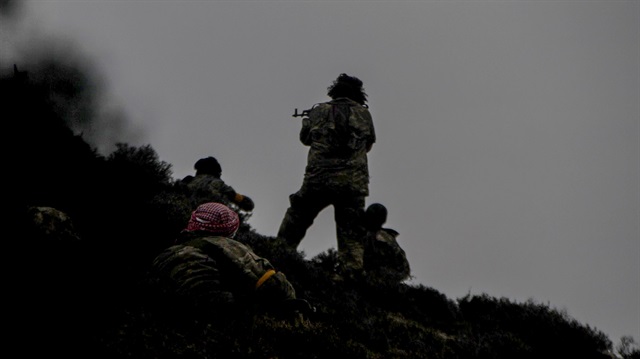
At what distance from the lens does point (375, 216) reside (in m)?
8.98

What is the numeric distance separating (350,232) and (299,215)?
2.96 feet

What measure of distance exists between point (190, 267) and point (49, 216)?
3.27 ft

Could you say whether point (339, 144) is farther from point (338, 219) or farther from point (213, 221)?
point (213, 221)

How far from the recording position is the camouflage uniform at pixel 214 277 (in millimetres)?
3223

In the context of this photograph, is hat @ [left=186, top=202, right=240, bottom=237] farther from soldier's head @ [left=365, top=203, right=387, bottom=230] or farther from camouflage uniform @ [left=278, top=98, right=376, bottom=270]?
soldier's head @ [left=365, top=203, right=387, bottom=230]

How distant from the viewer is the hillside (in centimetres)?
236

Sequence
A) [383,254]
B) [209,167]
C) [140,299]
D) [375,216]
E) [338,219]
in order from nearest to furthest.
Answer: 1. [140,299]
2. [338,219]
3. [383,254]
4. [375,216]
5. [209,167]

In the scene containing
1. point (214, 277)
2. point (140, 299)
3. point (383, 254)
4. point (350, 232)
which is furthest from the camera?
point (383, 254)

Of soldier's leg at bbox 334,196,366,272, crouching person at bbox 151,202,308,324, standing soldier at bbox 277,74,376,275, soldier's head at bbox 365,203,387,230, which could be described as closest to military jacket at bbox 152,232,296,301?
crouching person at bbox 151,202,308,324

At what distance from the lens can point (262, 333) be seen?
3.25 m

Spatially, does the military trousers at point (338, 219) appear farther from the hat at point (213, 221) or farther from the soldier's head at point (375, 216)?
the hat at point (213, 221)

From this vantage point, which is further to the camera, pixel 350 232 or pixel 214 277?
pixel 350 232

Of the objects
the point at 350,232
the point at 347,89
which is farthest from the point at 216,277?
the point at 347,89

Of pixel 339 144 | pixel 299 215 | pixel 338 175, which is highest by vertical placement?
pixel 339 144
